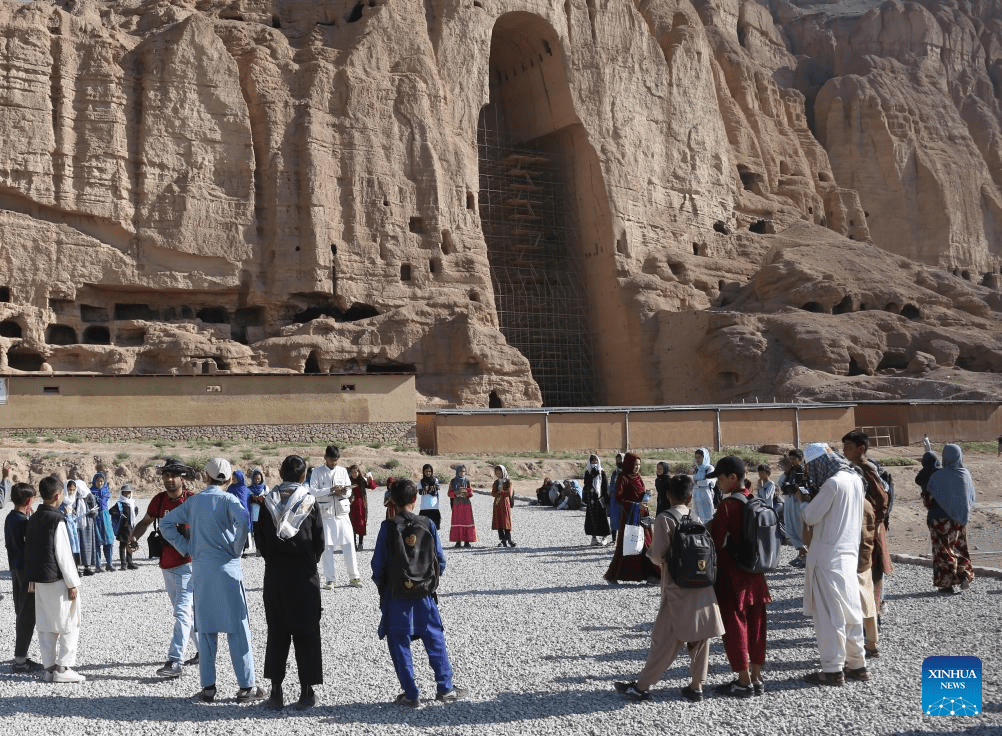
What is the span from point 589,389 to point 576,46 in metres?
14.8

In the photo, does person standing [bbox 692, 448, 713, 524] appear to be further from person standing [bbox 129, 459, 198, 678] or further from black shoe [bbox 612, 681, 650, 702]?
person standing [bbox 129, 459, 198, 678]

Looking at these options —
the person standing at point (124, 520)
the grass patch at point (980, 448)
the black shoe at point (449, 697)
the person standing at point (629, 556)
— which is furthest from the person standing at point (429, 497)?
the grass patch at point (980, 448)

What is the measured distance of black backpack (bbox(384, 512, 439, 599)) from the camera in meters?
7.13

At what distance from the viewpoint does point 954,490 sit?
10.6 meters

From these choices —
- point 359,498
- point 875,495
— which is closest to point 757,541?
point 875,495

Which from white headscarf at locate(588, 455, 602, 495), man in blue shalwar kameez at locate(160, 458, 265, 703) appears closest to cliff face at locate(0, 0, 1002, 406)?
white headscarf at locate(588, 455, 602, 495)

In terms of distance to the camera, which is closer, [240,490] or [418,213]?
[240,490]

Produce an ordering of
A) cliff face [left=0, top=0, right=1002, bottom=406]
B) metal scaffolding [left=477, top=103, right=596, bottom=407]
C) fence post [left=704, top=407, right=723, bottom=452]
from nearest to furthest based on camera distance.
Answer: fence post [left=704, top=407, right=723, bottom=452] → cliff face [left=0, top=0, right=1002, bottom=406] → metal scaffolding [left=477, top=103, right=596, bottom=407]

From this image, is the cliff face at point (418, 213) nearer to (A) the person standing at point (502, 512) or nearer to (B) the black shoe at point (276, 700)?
(A) the person standing at point (502, 512)

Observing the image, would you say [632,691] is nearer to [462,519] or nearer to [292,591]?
[292,591]

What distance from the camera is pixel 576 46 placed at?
48.1m

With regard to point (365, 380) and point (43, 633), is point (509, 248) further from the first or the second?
point (43, 633)

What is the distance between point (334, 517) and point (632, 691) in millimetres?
5837

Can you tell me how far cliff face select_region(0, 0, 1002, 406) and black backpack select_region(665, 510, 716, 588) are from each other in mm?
30899
